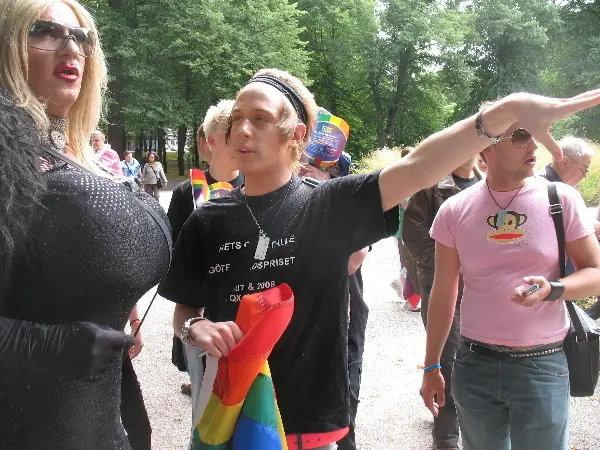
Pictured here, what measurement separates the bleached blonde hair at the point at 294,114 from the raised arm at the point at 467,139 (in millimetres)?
379

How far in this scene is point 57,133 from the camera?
4.95ft

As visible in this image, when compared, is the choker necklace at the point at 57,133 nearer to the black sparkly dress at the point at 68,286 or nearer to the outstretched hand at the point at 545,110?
the black sparkly dress at the point at 68,286

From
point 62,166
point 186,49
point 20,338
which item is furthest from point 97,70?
point 186,49

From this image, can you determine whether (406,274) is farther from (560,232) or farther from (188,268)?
(188,268)

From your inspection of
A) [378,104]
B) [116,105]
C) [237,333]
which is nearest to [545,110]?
[237,333]

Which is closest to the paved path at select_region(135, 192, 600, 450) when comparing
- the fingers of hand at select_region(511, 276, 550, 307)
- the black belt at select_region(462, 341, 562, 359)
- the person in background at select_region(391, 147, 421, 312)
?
the person in background at select_region(391, 147, 421, 312)

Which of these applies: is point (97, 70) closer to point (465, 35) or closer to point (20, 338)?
point (20, 338)

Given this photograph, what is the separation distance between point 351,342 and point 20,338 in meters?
2.14

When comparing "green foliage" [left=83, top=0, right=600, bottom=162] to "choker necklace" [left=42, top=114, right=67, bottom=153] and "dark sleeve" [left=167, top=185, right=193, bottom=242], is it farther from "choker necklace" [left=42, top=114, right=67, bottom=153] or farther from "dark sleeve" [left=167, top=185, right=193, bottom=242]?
"choker necklace" [left=42, top=114, right=67, bottom=153]

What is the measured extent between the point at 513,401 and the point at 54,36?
210 cm

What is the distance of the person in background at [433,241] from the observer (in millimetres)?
3439

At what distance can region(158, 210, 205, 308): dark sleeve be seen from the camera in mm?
1937

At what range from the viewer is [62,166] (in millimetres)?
1350

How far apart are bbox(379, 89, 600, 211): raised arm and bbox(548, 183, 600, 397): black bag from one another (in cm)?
90
